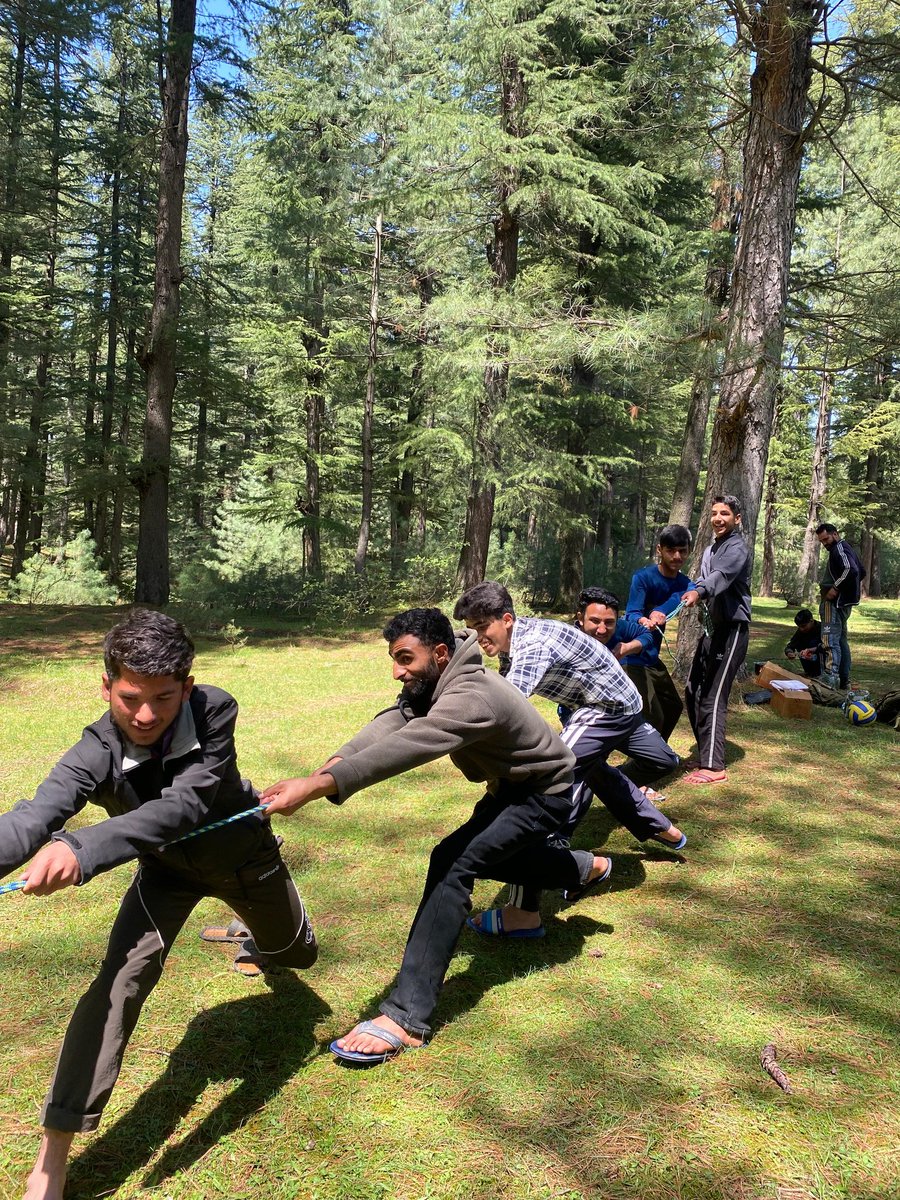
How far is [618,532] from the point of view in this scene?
120 feet

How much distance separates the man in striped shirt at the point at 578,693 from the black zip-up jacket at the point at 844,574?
5259 mm

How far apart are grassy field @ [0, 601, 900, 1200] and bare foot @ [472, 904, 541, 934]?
85 mm

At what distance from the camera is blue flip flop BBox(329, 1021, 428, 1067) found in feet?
9.16

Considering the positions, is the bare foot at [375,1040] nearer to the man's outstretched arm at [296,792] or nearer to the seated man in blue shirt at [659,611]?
the man's outstretched arm at [296,792]

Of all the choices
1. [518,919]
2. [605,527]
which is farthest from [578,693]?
[605,527]

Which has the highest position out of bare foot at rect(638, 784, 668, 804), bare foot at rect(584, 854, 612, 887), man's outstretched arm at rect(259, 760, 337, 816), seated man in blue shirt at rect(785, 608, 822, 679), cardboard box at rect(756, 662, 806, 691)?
man's outstretched arm at rect(259, 760, 337, 816)

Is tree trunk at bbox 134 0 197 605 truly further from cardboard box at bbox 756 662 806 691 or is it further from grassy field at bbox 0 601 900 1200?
cardboard box at bbox 756 662 806 691

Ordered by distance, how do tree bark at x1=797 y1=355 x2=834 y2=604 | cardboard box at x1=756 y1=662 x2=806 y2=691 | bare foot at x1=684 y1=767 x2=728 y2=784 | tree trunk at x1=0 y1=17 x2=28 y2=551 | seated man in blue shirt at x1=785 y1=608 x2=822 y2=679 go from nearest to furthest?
bare foot at x1=684 y1=767 x2=728 y2=784 → cardboard box at x1=756 y1=662 x2=806 y2=691 → seated man in blue shirt at x1=785 y1=608 x2=822 y2=679 → tree trunk at x1=0 y1=17 x2=28 y2=551 → tree bark at x1=797 y1=355 x2=834 y2=604

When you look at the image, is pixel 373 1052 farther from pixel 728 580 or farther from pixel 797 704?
pixel 797 704

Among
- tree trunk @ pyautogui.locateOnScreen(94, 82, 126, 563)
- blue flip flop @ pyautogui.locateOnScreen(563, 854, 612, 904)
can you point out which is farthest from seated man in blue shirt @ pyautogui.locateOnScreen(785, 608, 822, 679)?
tree trunk @ pyautogui.locateOnScreen(94, 82, 126, 563)

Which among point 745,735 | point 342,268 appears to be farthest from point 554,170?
point 745,735

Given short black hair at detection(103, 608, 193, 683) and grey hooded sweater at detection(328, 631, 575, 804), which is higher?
short black hair at detection(103, 608, 193, 683)

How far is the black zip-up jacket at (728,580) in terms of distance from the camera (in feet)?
18.3

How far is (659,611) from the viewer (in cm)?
547
